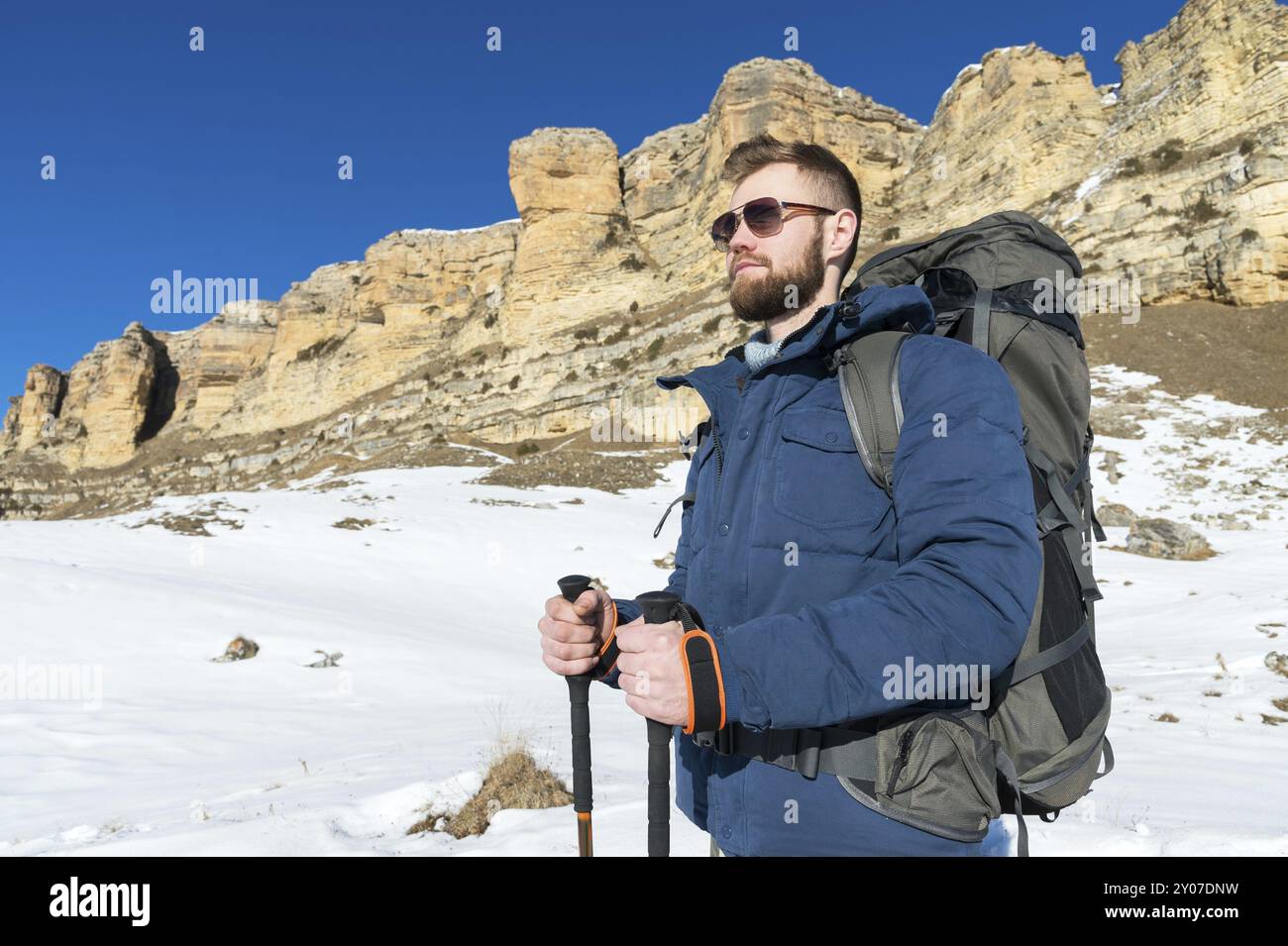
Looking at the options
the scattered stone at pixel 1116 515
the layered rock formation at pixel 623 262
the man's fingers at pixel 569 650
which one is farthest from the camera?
the layered rock formation at pixel 623 262

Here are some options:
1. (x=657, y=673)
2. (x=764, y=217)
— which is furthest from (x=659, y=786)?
(x=764, y=217)

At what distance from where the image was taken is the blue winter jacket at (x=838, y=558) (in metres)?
1.31

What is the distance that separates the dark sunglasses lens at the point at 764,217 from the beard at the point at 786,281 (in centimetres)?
12

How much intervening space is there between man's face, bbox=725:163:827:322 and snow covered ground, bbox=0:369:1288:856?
5.40 feet

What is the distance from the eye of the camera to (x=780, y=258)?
2.10 m

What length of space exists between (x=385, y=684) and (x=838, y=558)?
761 centimetres

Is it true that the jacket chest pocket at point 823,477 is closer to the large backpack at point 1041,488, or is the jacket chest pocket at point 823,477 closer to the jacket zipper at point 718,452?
the large backpack at point 1041,488

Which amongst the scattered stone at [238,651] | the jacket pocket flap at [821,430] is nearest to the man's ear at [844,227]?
the jacket pocket flap at [821,430]

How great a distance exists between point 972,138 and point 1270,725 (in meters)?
47.8

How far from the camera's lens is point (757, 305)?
2.14 metres

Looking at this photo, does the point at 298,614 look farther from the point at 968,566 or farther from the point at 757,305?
the point at 968,566

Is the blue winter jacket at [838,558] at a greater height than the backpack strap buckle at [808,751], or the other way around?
the blue winter jacket at [838,558]

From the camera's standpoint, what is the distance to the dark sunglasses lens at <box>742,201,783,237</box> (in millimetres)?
2148

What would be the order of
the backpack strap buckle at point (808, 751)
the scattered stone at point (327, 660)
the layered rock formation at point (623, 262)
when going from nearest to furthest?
1. the backpack strap buckle at point (808, 751)
2. the scattered stone at point (327, 660)
3. the layered rock formation at point (623, 262)
